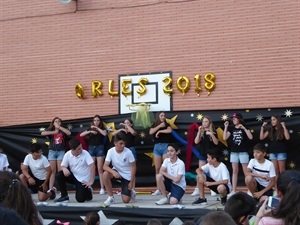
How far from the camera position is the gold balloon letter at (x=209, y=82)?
1422 centimetres

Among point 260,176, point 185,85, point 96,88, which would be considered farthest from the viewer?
point 96,88

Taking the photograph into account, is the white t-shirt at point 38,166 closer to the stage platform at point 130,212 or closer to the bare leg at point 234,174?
the stage platform at point 130,212

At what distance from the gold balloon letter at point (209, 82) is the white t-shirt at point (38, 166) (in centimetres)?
433

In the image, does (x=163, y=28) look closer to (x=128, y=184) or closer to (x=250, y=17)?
(x=250, y=17)

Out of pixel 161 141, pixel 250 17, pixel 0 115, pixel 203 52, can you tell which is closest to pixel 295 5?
pixel 250 17

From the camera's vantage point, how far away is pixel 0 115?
16.7 m

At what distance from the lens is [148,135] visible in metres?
14.6

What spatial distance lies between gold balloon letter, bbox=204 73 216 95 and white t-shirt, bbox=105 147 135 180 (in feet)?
10.4

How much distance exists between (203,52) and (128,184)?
4250mm

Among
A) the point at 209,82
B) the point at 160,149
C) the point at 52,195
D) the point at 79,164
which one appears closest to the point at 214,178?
the point at 160,149

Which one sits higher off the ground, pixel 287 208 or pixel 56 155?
pixel 287 208

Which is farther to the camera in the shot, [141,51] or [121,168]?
[141,51]

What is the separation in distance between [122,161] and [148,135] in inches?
105

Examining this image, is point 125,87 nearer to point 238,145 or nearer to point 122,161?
point 122,161
